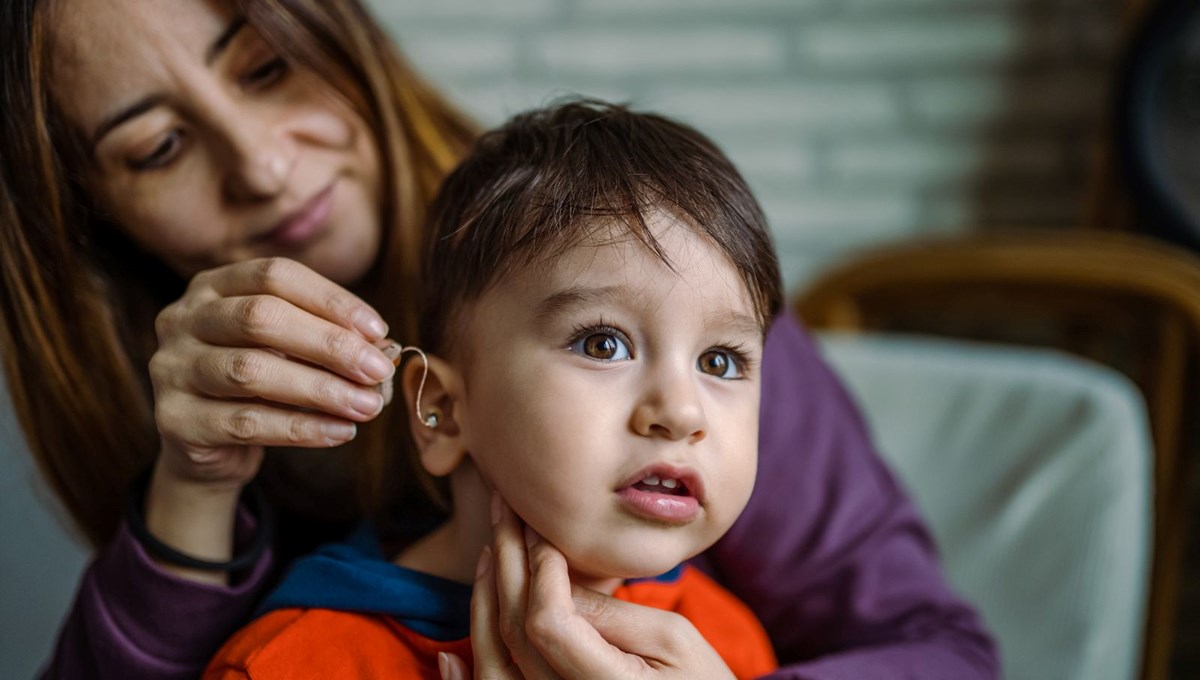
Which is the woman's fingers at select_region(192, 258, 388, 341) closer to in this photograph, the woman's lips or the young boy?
the young boy

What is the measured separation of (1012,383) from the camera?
1364mm

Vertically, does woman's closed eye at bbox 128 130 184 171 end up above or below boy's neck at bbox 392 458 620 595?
above

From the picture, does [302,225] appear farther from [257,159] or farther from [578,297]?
[578,297]

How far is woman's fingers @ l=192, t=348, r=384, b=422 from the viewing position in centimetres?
66

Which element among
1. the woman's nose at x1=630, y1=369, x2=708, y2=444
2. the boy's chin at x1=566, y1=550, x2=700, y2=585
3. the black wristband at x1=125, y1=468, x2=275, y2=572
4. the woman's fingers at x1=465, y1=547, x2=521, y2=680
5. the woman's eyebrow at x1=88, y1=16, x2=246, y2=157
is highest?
the woman's eyebrow at x1=88, y1=16, x2=246, y2=157

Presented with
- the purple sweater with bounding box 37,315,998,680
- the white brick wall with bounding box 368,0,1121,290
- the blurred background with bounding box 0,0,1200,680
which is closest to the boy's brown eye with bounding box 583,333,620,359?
the purple sweater with bounding box 37,315,998,680

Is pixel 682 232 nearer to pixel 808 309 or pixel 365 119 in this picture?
pixel 365 119

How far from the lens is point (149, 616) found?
779 mm

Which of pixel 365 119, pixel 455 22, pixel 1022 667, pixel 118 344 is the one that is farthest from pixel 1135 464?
pixel 455 22

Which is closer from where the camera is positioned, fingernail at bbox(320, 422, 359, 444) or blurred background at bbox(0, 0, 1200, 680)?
fingernail at bbox(320, 422, 359, 444)

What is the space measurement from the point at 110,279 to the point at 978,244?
1.17 metres

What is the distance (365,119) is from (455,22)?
40.5 inches

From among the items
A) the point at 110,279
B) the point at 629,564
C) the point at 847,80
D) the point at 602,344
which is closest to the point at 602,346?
the point at 602,344

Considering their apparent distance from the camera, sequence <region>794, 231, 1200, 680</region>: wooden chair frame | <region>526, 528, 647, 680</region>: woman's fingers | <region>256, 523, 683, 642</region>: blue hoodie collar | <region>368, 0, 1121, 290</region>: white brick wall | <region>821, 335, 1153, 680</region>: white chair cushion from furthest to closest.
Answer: <region>368, 0, 1121, 290</region>: white brick wall < <region>794, 231, 1200, 680</region>: wooden chair frame < <region>821, 335, 1153, 680</region>: white chair cushion < <region>256, 523, 683, 642</region>: blue hoodie collar < <region>526, 528, 647, 680</region>: woman's fingers
